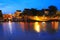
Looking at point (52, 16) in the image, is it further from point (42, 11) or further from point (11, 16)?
point (11, 16)

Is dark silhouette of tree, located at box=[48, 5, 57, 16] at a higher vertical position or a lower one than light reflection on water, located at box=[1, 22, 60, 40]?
higher

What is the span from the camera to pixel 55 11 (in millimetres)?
46812

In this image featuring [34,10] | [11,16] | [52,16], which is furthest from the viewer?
[11,16]

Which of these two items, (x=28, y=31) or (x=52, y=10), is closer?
(x=28, y=31)

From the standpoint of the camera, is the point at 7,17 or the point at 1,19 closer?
the point at 1,19

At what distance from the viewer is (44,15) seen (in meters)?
49.0

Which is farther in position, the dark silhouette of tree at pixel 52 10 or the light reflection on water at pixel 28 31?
the dark silhouette of tree at pixel 52 10

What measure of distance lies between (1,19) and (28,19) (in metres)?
7.37

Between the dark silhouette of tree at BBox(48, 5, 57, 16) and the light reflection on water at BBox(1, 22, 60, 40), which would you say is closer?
the light reflection on water at BBox(1, 22, 60, 40)

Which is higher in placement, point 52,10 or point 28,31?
point 52,10

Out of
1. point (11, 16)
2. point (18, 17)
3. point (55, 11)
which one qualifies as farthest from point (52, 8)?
point (11, 16)

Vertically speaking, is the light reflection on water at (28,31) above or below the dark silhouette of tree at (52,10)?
below

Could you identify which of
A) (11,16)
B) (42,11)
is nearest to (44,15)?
(42,11)

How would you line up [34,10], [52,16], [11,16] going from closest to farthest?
[52,16] → [34,10] → [11,16]
